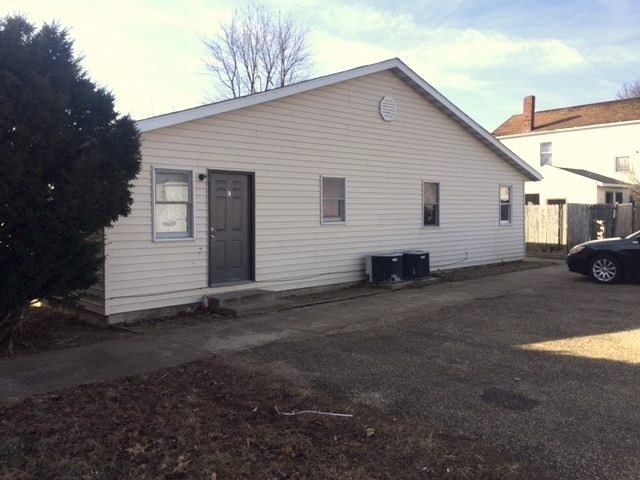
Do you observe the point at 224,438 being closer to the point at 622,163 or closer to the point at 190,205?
the point at 190,205

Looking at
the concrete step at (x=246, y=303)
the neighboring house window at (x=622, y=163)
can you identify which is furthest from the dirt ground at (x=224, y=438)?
the neighboring house window at (x=622, y=163)

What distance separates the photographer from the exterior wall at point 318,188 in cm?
877

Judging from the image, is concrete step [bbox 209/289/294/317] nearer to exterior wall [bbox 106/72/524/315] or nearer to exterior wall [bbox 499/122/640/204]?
exterior wall [bbox 106/72/524/315]

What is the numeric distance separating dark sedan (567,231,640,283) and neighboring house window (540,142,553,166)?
2102 cm

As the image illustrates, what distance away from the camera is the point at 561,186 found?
2700 cm

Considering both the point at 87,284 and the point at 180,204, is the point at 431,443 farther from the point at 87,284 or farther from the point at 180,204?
the point at 180,204

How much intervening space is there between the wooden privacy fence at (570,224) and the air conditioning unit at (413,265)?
10.2 meters

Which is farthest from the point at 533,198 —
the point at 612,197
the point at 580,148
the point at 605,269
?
the point at 605,269

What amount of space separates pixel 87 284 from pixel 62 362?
1.09 m

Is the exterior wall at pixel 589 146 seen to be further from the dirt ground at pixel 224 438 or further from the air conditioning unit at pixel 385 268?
the dirt ground at pixel 224 438

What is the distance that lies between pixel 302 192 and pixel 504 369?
6.07 m

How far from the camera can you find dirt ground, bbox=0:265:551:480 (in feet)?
12.0

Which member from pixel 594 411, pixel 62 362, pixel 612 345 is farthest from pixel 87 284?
pixel 612 345

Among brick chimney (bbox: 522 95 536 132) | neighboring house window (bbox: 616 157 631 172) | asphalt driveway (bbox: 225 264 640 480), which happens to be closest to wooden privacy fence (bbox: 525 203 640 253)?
neighboring house window (bbox: 616 157 631 172)
